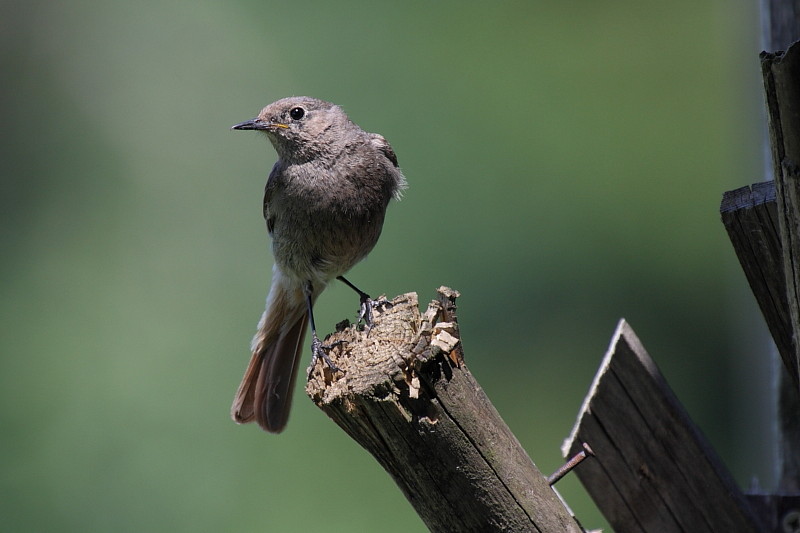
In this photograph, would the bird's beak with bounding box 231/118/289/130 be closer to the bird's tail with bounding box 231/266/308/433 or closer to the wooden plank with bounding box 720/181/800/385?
the bird's tail with bounding box 231/266/308/433

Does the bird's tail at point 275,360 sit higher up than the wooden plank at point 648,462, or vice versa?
the bird's tail at point 275,360

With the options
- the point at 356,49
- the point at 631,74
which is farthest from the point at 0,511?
the point at 631,74

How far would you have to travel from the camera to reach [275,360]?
3.82m

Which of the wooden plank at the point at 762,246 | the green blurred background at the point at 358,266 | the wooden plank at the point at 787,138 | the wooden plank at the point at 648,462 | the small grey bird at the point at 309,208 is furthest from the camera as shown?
the green blurred background at the point at 358,266

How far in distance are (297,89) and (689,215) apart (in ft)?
11.7

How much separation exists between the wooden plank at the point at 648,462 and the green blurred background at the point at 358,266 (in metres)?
2.38

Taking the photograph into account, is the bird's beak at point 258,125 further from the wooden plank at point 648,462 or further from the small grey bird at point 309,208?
the wooden plank at point 648,462

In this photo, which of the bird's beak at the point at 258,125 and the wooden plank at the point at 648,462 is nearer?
the wooden plank at the point at 648,462

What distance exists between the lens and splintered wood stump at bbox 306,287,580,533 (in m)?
1.91

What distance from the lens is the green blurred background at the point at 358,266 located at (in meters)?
5.43

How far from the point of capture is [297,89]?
236 inches

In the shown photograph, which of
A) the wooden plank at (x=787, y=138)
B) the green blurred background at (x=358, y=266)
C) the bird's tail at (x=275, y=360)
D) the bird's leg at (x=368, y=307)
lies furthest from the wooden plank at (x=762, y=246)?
the green blurred background at (x=358, y=266)

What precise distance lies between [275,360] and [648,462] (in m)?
1.84

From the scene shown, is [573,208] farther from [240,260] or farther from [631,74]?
[240,260]
